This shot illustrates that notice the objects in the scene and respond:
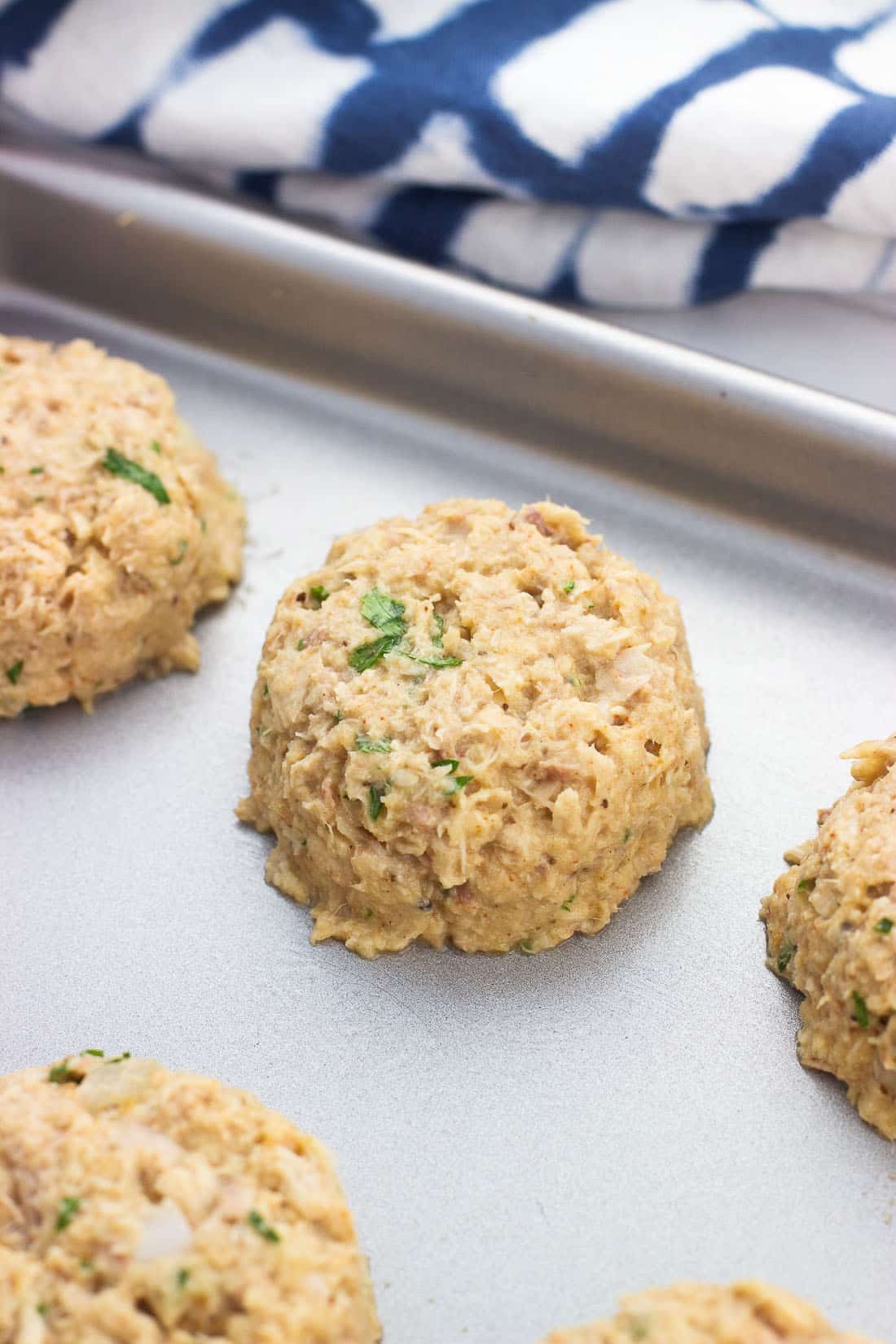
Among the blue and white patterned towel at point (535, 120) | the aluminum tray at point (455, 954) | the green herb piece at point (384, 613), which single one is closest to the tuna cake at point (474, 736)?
the green herb piece at point (384, 613)

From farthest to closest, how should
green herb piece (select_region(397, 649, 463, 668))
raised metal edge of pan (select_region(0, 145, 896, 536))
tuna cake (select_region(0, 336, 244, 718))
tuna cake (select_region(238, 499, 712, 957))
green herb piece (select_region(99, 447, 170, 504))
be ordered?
raised metal edge of pan (select_region(0, 145, 896, 536)) → green herb piece (select_region(99, 447, 170, 504)) → tuna cake (select_region(0, 336, 244, 718)) → green herb piece (select_region(397, 649, 463, 668)) → tuna cake (select_region(238, 499, 712, 957))

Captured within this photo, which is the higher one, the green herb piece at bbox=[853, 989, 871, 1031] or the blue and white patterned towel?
the blue and white patterned towel

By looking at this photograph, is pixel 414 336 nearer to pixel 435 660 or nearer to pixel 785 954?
pixel 435 660

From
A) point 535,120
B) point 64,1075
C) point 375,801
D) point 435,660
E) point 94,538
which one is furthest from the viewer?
point 535,120

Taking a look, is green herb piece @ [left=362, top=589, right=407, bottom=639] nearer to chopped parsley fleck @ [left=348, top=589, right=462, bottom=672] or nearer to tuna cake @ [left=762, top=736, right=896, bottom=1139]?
chopped parsley fleck @ [left=348, top=589, right=462, bottom=672]

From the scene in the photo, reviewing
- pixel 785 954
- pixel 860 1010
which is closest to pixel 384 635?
pixel 785 954

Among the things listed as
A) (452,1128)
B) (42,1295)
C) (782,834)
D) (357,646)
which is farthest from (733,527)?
(42,1295)

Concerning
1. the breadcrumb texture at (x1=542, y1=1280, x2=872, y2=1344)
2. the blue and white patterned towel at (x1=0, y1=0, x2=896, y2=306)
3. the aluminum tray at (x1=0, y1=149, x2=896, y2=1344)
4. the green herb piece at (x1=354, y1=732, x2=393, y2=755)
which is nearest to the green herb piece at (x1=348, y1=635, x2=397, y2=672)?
the green herb piece at (x1=354, y1=732, x2=393, y2=755)
